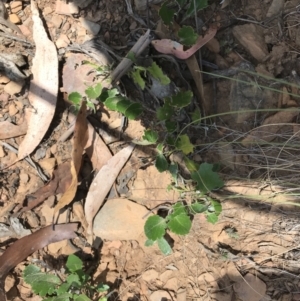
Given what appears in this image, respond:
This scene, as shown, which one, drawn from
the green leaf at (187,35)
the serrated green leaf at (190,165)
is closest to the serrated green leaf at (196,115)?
the serrated green leaf at (190,165)

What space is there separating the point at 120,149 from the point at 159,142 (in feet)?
0.54

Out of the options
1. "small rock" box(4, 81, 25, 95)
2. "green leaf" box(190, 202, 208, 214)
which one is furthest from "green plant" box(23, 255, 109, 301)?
"small rock" box(4, 81, 25, 95)

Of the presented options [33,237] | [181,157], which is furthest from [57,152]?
[181,157]

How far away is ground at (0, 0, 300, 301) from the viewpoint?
1.86 metres

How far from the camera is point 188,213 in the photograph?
6.20ft

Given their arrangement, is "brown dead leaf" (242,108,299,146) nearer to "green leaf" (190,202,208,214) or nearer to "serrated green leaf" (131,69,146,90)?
"green leaf" (190,202,208,214)

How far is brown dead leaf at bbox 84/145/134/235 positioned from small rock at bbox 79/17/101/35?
1.60 ft

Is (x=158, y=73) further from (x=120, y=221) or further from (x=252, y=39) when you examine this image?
(x=120, y=221)

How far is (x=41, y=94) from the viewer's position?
6.38 feet

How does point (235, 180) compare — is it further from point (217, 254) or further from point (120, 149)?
point (120, 149)

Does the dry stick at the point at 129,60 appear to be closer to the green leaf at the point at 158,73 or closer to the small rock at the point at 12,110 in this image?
the green leaf at the point at 158,73

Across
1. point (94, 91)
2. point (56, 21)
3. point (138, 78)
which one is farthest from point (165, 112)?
point (56, 21)

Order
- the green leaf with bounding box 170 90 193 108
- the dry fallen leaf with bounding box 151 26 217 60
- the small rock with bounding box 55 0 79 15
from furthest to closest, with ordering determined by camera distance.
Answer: the small rock with bounding box 55 0 79 15, the dry fallen leaf with bounding box 151 26 217 60, the green leaf with bounding box 170 90 193 108

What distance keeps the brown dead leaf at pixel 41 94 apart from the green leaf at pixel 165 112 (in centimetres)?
44
